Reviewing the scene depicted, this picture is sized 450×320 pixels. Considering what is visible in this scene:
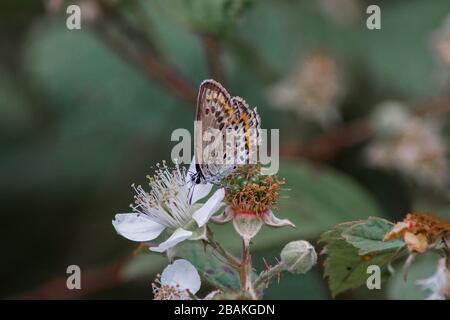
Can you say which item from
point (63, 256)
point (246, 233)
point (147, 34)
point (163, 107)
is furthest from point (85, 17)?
point (246, 233)

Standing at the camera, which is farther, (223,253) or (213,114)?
(213,114)

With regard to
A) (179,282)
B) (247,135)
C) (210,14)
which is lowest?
(179,282)

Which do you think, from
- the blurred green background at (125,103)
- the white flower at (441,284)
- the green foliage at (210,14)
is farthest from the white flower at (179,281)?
the blurred green background at (125,103)

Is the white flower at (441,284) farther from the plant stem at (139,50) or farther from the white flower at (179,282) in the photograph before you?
the plant stem at (139,50)

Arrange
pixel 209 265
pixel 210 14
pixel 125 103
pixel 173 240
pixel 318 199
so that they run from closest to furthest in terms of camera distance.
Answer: pixel 173 240, pixel 209 265, pixel 210 14, pixel 318 199, pixel 125 103

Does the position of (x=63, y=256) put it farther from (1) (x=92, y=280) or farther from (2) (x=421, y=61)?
(2) (x=421, y=61)

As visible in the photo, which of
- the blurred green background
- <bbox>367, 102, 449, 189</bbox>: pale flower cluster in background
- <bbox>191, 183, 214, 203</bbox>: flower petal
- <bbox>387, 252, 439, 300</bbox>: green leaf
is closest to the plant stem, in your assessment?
the blurred green background

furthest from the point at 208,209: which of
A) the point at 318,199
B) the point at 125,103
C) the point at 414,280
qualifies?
the point at 125,103

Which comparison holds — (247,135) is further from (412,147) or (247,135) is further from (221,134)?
(412,147)

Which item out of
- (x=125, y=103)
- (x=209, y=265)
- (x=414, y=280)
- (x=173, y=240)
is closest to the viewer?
(x=173, y=240)
